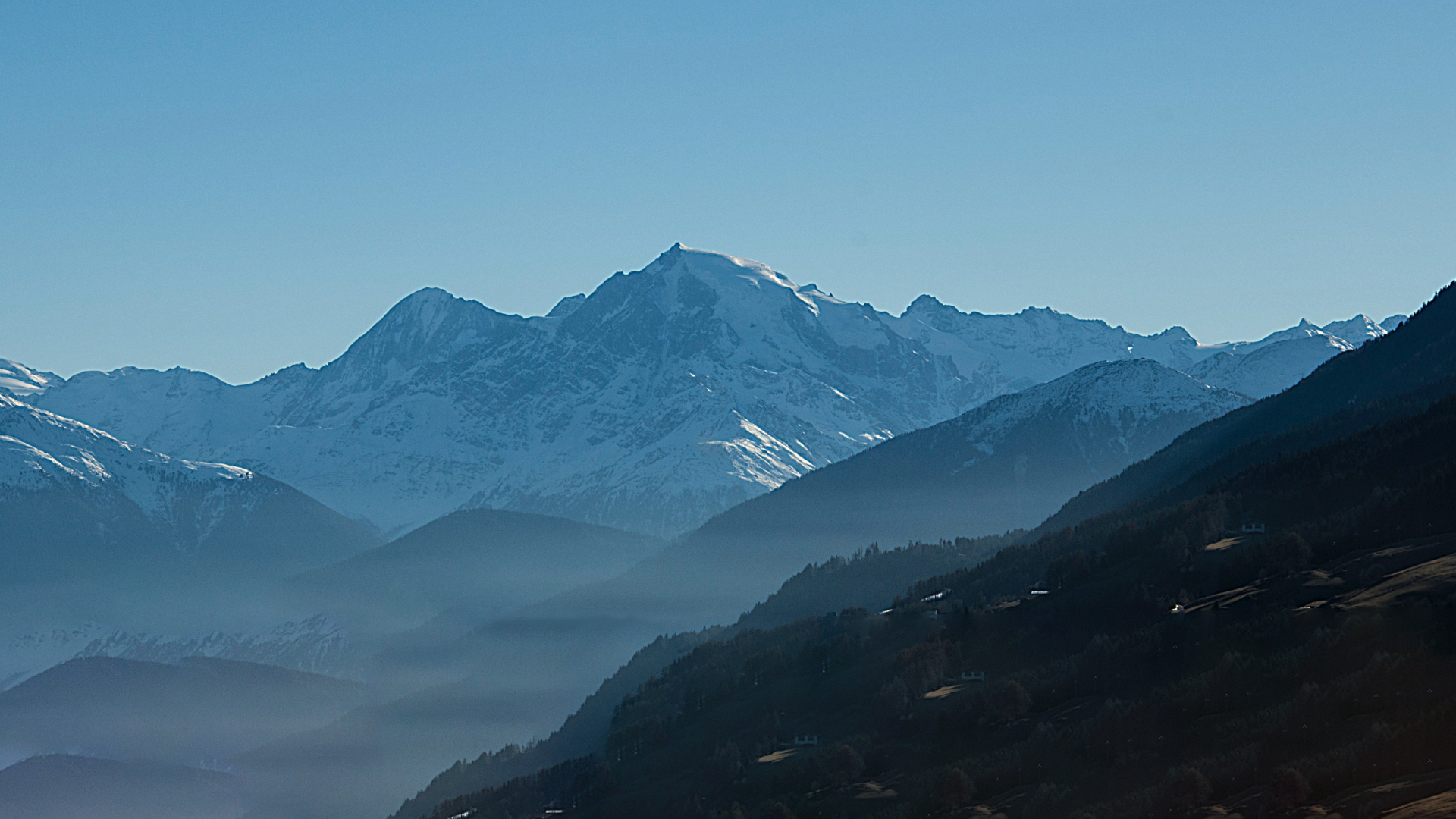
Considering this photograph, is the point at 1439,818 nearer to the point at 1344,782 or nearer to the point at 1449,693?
the point at 1344,782

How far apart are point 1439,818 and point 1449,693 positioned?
2482 inches

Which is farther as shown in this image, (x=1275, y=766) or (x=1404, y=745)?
(x=1275, y=766)

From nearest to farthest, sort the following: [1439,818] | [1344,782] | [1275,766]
→ [1439,818] < [1344,782] < [1275,766]

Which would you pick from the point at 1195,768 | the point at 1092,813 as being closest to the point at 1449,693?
the point at 1195,768

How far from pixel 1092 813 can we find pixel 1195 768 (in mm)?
13695

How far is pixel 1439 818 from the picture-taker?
457 feet

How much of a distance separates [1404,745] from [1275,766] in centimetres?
1664

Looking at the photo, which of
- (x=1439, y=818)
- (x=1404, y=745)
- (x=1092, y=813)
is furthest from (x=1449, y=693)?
(x=1439, y=818)

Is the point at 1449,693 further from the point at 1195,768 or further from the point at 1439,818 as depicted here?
the point at 1439,818

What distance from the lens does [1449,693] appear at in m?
197

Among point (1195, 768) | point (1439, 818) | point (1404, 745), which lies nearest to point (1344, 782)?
point (1404, 745)

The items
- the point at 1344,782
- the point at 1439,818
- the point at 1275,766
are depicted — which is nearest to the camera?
the point at 1439,818

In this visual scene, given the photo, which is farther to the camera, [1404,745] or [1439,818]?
[1404,745]

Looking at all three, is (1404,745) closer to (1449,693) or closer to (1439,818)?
(1449,693)
